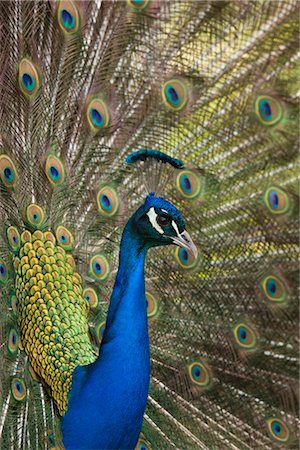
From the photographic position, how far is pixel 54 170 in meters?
2.32

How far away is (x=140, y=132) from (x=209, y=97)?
0.25 m

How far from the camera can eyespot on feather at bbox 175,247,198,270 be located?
223cm

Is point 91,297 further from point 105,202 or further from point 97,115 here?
point 97,115

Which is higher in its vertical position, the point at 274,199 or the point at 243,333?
the point at 274,199

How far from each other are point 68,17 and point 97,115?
28 cm

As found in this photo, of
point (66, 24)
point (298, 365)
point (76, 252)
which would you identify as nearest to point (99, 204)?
point (76, 252)

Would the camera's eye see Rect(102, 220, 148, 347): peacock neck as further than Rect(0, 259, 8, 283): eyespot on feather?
No

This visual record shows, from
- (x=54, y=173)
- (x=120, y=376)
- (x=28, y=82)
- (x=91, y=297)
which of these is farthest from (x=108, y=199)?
(x=120, y=376)

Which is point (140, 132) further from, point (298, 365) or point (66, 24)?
point (298, 365)

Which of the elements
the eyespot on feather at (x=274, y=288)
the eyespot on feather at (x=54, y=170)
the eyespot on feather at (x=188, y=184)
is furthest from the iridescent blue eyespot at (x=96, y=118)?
the eyespot on feather at (x=274, y=288)

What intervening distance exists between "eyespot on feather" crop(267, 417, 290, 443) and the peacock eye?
25.7 inches

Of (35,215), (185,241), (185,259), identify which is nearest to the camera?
(185,241)

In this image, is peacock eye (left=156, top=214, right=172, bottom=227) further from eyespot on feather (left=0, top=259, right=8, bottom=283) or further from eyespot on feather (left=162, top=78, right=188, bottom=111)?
eyespot on feather (left=0, top=259, right=8, bottom=283)

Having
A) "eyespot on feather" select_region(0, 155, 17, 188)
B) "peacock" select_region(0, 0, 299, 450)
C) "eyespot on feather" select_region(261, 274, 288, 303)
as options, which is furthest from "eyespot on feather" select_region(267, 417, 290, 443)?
"eyespot on feather" select_region(0, 155, 17, 188)
